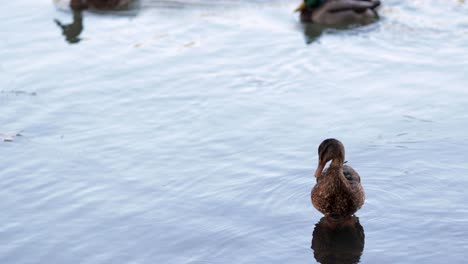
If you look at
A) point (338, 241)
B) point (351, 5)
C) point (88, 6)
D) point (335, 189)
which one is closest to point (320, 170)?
point (335, 189)

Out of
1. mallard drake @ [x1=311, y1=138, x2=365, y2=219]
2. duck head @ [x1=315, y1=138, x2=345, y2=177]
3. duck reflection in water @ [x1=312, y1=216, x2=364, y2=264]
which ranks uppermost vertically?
duck head @ [x1=315, y1=138, x2=345, y2=177]

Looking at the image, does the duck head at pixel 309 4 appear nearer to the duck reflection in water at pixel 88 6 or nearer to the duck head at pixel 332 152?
the duck reflection in water at pixel 88 6

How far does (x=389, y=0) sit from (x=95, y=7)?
464 cm

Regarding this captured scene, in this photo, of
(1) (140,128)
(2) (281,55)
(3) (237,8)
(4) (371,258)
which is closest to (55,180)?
(1) (140,128)

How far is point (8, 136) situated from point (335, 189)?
3.65 meters

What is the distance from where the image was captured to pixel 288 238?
6.79 metres

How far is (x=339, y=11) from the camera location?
1373 centimetres

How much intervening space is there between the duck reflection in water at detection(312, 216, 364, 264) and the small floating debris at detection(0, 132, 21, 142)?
3.49m

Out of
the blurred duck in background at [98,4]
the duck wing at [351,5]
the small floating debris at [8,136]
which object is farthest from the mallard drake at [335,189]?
the blurred duck in background at [98,4]

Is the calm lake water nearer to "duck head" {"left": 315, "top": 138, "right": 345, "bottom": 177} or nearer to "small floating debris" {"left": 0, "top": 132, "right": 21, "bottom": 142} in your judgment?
"small floating debris" {"left": 0, "top": 132, "right": 21, "bottom": 142}

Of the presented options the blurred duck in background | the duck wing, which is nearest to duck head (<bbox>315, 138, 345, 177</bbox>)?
the duck wing

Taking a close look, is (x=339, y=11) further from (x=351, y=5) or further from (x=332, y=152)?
(x=332, y=152)

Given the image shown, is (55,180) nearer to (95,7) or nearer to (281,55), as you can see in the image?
(281,55)

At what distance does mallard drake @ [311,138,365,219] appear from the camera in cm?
713
